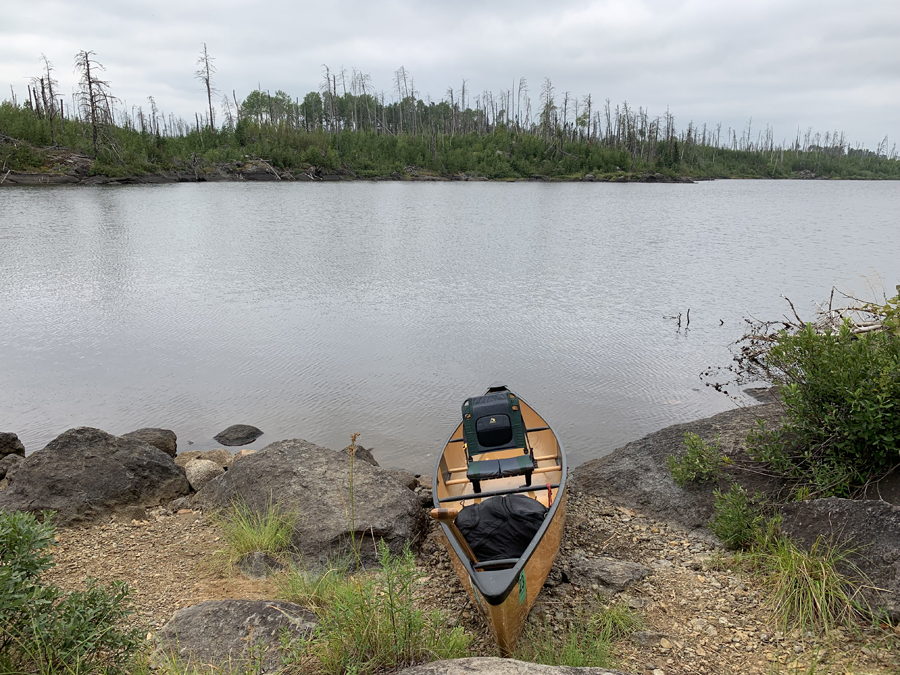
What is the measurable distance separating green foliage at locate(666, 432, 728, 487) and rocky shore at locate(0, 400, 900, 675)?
153 millimetres

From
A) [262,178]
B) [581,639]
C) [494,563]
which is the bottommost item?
[581,639]

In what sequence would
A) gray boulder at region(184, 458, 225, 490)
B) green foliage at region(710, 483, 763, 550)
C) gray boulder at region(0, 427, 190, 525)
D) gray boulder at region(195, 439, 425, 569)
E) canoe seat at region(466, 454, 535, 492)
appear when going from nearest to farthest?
1. green foliage at region(710, 483, 763, 550)
2. gray boulder at region(195, 439, 425, 569)
3. gray boulder at region(0, 427, 190, 525)
4. canoe seat at region(466, 454, 535, 492)
5. gray boulder at region(184, 458, 225, 490)

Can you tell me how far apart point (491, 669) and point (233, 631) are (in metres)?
1.70

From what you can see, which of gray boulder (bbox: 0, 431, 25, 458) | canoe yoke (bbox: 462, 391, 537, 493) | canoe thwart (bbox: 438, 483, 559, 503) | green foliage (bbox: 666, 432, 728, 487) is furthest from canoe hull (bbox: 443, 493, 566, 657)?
gray boulder (bbox: 0, 431, 25, 458)

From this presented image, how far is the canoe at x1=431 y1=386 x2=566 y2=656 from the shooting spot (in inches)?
161

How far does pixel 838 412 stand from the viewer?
5277 millimetres

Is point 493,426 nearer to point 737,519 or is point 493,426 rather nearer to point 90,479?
point 737,519

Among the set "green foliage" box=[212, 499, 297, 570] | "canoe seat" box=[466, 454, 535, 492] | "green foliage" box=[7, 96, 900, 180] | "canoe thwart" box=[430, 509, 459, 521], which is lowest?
"green foliage" box=[212, 499, 297, 570]

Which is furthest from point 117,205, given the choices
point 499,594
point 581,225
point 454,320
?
point 499,594

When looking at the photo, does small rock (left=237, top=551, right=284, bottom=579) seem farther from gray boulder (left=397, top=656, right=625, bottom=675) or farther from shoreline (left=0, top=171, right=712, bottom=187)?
shoreline (left=0, top=171, right=712, bottom=187)

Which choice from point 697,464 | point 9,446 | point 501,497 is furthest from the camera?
point 9,446

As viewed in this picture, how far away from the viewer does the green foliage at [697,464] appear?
20.2ft

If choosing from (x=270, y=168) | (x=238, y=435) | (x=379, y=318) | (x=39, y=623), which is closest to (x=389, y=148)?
(x=270, y=168)

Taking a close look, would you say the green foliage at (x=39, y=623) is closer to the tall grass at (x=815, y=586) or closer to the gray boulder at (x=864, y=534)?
the tall grass at (x=815, y=586)
